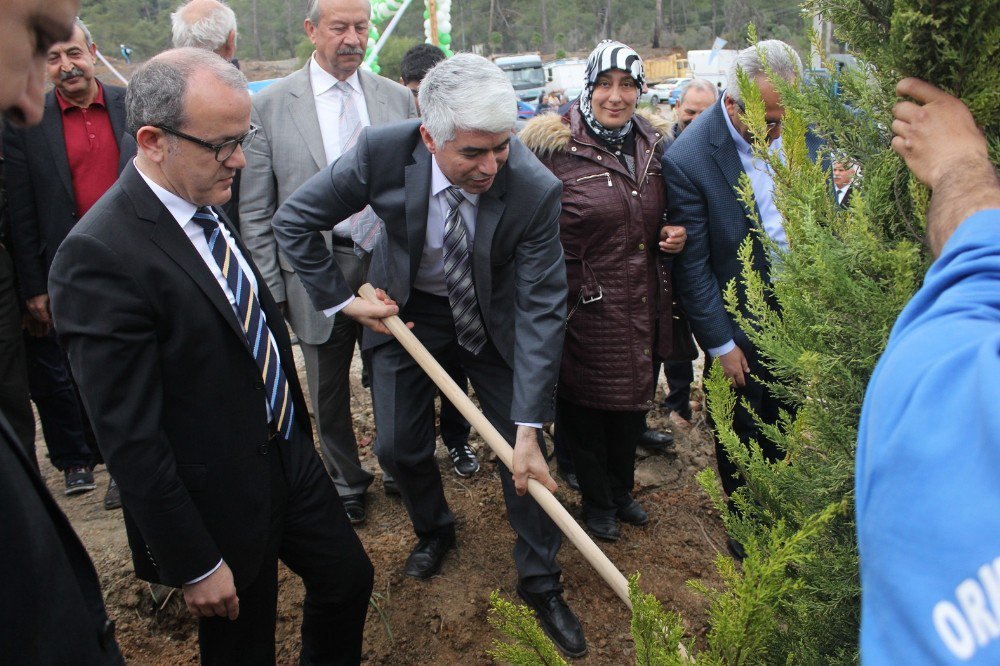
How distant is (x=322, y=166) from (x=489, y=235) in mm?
1152

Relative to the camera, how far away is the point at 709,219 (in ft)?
10.6

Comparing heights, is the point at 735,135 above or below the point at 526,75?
above

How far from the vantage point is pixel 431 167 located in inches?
110

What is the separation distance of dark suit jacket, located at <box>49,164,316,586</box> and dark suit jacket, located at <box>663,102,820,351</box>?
1.96 m

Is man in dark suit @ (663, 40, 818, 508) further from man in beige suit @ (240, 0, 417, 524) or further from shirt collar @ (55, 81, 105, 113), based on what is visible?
shirt collar @ (55, 81, 105, 113)

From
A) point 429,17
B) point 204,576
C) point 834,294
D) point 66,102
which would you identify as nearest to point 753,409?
point 834,294

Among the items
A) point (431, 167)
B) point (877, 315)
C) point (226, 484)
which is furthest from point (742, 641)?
point (431, 167)

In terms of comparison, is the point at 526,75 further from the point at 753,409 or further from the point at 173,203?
the point at 173,203

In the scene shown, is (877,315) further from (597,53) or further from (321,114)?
(321,114)

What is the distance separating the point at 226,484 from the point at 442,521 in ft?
4.61

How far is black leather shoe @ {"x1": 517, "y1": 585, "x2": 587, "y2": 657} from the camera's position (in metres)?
2.89

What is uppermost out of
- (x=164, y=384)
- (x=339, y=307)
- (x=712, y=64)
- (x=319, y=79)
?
(x=319, y=79)

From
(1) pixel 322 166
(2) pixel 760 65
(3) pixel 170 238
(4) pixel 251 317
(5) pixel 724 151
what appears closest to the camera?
(3) pixel 170 238

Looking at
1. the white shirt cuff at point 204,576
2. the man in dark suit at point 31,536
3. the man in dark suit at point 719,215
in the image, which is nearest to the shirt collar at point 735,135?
the man in dark suit at point 719,215
